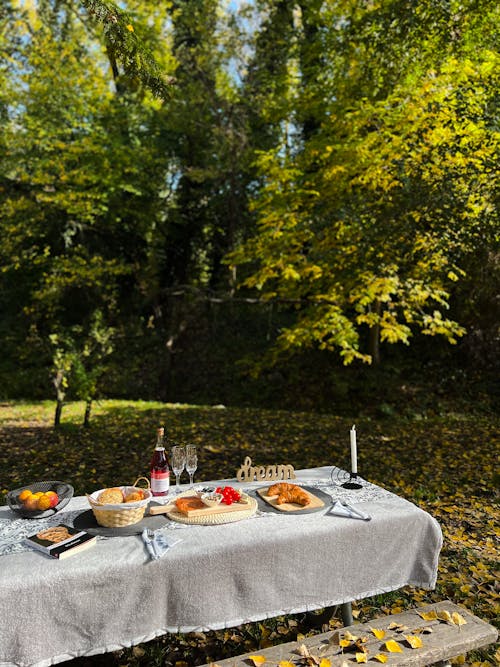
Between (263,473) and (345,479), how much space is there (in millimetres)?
516

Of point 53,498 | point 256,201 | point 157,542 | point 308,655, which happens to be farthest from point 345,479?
point 256,201

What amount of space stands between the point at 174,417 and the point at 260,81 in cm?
912

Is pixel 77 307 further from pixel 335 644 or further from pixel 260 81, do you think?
pixel 335 644

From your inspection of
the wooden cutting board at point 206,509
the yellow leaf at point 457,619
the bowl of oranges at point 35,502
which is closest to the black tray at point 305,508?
the wooden cutting board at point 206,509

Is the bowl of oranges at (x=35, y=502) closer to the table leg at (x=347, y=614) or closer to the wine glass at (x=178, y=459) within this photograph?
the wine glass at (x=178, y=459)

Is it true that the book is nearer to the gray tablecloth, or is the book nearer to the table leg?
the gray tablecloth

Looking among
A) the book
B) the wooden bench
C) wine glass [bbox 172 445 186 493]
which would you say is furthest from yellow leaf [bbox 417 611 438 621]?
the book

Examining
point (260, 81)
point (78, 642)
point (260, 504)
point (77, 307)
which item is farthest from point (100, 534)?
point (77, 307)

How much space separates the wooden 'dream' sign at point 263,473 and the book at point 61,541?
1.06 m

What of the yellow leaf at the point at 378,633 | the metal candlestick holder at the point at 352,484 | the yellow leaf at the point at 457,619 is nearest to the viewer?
the yellow leaf at the point at 378,633

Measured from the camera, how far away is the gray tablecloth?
1.97m

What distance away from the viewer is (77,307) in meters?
15.4

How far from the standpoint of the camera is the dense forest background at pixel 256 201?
691 cm

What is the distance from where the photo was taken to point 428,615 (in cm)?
251
